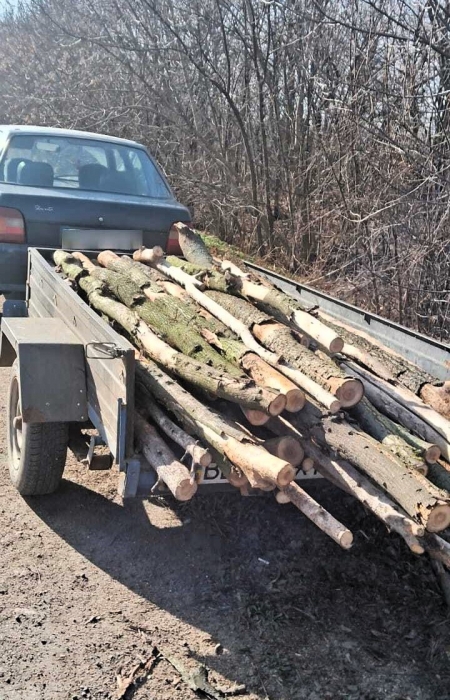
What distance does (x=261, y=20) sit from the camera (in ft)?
33.2

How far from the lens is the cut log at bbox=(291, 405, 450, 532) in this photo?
2463mm

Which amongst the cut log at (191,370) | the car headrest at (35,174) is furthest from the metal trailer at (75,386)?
the car headrest at (35,174)

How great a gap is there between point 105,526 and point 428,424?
2.05 meters

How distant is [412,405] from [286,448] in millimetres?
743

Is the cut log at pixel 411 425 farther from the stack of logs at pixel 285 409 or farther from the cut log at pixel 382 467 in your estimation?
the cut log at pixel 382 467

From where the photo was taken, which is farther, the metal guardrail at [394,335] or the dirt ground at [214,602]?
the metal guardrail at [394,335]

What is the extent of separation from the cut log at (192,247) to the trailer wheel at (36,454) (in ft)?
6.09

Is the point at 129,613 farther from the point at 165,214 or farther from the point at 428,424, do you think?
the point at 165,214

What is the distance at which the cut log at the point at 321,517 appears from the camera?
8.46 feet

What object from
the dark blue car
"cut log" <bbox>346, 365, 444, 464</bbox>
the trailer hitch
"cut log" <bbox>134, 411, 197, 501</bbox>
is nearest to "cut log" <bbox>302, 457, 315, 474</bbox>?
"cut log" <bbox>346, 365, 444, 464</bbox>

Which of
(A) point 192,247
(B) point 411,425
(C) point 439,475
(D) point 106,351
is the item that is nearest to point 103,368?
(D) point 106,351

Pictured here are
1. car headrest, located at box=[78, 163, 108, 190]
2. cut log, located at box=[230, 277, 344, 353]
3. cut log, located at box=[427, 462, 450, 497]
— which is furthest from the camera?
car headrest, located at box=[78, 163, 108, 190]

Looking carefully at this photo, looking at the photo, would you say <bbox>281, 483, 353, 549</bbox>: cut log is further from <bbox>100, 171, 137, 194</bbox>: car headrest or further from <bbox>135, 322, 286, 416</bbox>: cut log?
<bbox>100, 171, 137, 194</bbox>: car headrest

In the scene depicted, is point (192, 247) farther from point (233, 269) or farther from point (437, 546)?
point (437, 546)
